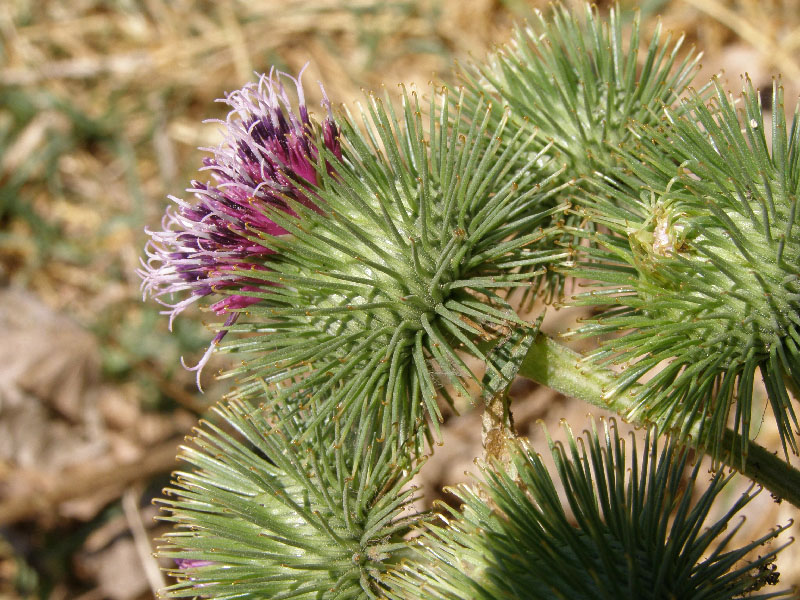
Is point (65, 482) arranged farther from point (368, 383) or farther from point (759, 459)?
point (759, 459)

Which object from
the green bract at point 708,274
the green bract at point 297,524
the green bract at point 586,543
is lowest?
the green bract at point 586,543

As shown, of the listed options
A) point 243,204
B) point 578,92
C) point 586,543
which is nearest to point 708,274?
point 586,543

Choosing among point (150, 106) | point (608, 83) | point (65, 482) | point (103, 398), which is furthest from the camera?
point (150, 106)

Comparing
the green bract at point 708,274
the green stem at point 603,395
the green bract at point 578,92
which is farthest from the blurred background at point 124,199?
the green bract at point 708,274

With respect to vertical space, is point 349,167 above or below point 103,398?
below

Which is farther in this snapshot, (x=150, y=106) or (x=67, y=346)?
(x=150, y=106)

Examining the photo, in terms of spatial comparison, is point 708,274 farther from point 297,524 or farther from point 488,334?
point 297,524

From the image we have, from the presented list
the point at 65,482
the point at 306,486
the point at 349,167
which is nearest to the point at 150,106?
the point at 65,482

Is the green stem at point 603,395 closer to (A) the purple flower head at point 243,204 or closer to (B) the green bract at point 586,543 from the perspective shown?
(B) the green bract at point 586,543
